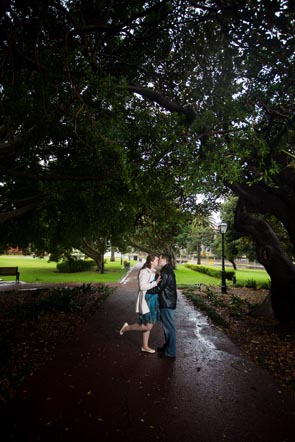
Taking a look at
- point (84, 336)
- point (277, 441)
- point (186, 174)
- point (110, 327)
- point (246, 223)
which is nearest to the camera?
point (277, 441)

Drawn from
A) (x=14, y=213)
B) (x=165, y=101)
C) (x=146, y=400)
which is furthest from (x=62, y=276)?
(x=146, y=400)

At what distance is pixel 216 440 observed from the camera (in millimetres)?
2961

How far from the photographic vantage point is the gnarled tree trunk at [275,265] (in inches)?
302

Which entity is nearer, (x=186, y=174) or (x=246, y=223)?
(x=186, y=174)

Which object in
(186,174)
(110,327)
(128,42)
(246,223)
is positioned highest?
(128,42)

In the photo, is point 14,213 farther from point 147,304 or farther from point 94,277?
point 94,277

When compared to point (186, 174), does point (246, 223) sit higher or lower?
lower

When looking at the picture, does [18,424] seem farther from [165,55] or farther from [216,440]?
[165,55]

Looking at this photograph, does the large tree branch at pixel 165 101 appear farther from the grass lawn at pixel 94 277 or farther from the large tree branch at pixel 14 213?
the grass lawn at pixel 94 277

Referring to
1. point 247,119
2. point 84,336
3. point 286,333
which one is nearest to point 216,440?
point 84,336

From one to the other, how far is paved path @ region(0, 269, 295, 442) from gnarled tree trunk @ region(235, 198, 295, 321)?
9.31ft

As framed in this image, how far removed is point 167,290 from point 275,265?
4507 mm

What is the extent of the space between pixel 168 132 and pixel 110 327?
19.3 ft

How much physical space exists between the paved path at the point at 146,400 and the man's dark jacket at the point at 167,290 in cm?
115
